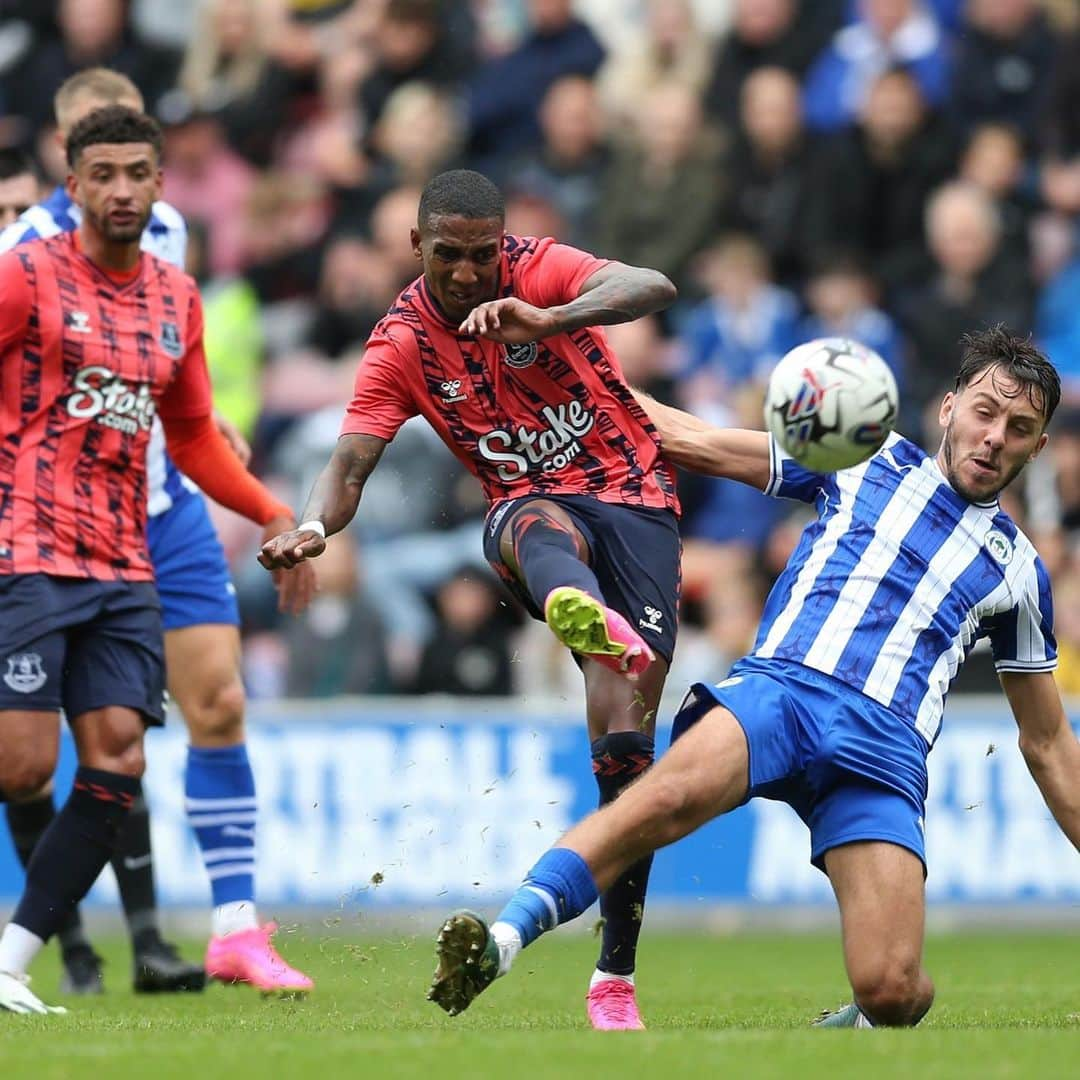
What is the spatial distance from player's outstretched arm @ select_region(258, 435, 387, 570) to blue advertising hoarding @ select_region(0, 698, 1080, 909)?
4820mm

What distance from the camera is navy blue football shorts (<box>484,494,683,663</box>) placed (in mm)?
7141

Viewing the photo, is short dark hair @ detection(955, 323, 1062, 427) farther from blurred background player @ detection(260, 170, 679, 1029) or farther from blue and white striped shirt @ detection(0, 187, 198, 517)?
blue and white striped shirt @ detection(0, 187, 198, 517)

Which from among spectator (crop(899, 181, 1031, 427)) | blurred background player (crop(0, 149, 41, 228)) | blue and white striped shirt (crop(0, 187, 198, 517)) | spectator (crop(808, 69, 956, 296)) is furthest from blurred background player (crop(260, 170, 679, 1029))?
spectator (crop(808, 69, 956, 296))

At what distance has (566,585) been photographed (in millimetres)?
6535

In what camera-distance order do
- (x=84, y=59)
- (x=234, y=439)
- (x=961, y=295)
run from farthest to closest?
(x=84, y=59), (x=961, y=295), (x=234, y=439)

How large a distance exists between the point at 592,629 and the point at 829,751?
2.74 feet

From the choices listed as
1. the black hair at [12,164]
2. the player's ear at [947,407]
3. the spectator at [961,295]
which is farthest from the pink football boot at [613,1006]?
the spectator at [961,295]

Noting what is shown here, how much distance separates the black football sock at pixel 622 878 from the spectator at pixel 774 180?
24.7ft

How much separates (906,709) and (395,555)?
23.5 feet

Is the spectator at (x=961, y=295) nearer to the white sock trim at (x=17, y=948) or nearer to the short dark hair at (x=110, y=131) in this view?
the short dark hair at (x=110, y=131)

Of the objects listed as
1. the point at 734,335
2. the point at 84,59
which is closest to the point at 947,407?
the point at 734,335

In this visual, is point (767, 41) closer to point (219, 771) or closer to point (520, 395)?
point (219, 771)

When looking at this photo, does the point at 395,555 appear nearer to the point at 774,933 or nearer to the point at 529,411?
the point at 774,933

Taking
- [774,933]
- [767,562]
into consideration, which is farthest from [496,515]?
[767,562]
